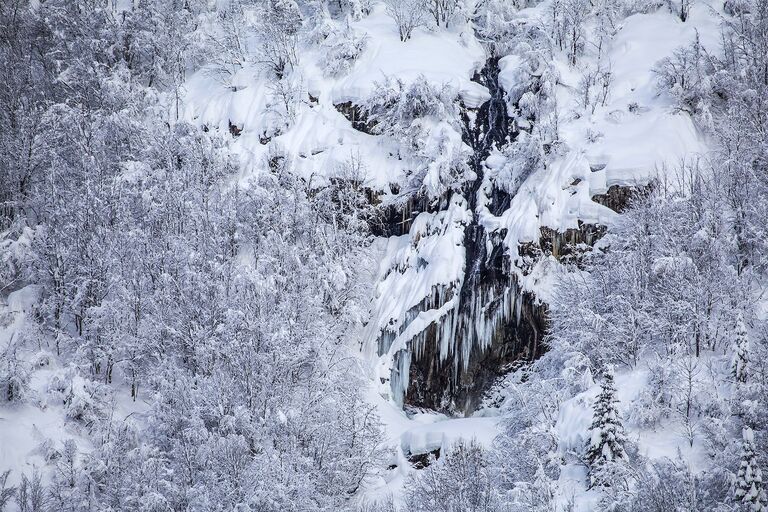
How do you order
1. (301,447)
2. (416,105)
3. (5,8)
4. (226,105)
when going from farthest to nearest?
(5,8), (226,105), (416,105), (301,447)

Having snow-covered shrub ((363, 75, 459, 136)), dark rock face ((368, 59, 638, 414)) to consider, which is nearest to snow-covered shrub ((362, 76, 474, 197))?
snow-covered shrub ((363, 75, 459, 136))

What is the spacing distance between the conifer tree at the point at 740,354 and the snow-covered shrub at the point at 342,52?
20833 mm

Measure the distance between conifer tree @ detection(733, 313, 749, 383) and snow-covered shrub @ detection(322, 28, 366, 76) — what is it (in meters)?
20.8

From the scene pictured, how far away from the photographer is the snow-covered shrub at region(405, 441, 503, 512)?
632 inches

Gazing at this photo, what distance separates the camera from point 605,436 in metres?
15.3

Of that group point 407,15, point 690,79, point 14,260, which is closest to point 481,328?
point 690,79

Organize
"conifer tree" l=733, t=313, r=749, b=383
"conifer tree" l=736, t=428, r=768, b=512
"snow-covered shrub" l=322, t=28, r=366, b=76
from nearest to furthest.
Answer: "conifer tree" l=736, t=428, r=768, b=512, "conifer tree" l=733, t=313, r=749, b=383, "snow-covered shrub" l=322, t=28, r=366, b=76

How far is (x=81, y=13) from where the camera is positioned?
32.2 m

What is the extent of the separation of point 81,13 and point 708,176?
99.7 feet

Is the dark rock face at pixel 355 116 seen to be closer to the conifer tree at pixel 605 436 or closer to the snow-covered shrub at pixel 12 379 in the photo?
the snow-covered shrub at pixel 12 379

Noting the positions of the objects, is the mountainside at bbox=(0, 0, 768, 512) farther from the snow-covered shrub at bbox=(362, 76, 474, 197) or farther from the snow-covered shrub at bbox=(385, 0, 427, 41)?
the snow-covered shrub at bbox=(385, 0, 427, 41)

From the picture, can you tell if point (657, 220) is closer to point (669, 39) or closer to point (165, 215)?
point (669, 39)

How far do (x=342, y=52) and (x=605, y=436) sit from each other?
71.7ft

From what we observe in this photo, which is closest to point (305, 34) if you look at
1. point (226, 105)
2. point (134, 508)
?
point (226, 105)
